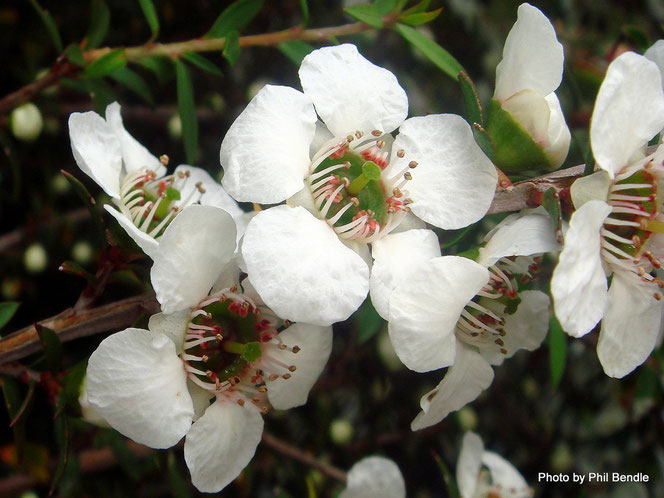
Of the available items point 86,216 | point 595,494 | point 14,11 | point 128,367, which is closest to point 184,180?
point 128,367

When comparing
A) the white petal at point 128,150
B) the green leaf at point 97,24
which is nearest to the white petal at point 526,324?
the white petal at point 128,150

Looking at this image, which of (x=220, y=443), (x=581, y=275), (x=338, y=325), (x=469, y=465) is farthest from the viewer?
(x=338, y=325)

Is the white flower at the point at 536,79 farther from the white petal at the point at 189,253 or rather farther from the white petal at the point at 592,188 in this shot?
the white petal at the point at 189,253

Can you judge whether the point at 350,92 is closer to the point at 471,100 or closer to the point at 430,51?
the point at 471,100

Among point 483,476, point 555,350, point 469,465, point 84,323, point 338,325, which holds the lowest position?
point 483,476

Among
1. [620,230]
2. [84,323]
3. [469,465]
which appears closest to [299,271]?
[84,323]

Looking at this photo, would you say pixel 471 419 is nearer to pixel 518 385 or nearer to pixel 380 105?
pixel 518 385

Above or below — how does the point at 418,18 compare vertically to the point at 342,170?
above
